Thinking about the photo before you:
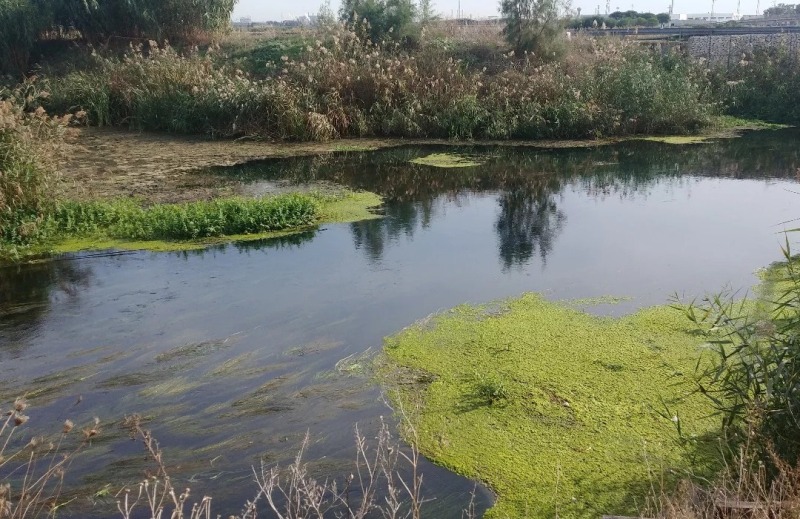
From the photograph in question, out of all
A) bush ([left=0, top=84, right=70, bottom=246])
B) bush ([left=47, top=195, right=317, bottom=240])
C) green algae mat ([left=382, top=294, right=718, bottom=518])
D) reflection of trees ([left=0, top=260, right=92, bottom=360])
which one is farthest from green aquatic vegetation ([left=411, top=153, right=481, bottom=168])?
reflection of trees ([left=0, top=260, right=92, bottom=360])

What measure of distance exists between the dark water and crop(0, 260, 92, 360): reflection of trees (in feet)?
0.08

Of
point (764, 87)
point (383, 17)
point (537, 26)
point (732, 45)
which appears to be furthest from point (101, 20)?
point (764, 87)

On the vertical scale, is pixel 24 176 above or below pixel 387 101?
below

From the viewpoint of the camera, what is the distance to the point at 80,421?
4.65m

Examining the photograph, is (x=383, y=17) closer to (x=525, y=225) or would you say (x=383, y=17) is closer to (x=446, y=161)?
(x=446, y=161)

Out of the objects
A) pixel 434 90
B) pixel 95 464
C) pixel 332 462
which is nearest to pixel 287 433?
pixel 332 462

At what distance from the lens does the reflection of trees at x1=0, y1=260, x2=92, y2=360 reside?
607cm

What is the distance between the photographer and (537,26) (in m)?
18.7

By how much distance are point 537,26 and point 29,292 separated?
1499cm

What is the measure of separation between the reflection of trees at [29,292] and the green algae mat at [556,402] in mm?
3095

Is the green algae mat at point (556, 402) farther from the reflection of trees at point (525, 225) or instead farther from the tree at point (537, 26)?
the tree at point (537, 26)

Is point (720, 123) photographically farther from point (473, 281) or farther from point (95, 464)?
point (95, 464)

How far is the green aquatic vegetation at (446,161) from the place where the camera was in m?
12.9

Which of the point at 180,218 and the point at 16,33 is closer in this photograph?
the point at 180,218
